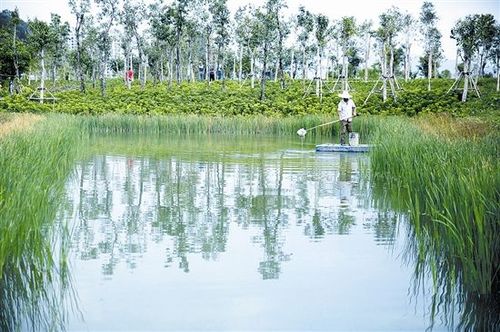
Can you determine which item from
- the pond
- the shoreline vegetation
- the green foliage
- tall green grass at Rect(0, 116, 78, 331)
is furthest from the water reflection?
the green foliage

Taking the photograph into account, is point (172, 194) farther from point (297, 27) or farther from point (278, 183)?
point (297, 27)

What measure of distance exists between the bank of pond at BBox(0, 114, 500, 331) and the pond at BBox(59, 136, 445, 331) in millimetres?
20

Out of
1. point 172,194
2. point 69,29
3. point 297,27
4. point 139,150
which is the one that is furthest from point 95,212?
point 69,29

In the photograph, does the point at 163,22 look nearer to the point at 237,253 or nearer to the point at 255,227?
the point at 255,227


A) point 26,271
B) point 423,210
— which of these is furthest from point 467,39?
point 26,271

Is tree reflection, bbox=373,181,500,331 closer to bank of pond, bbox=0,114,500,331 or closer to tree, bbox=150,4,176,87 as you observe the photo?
bank of pond, bbox=0,114,500,331

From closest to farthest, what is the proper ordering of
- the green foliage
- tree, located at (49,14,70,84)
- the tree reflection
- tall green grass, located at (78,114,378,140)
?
the tree reflection
tall green grass, located at (78,114,378,140)
the green foliage
tree, located at (49,14,70,84)

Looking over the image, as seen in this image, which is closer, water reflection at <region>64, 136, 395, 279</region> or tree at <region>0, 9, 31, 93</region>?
water reflection at <region>64, 136, 395, 279</region>

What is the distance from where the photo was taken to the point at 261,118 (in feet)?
83.2

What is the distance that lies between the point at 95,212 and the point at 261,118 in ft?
57.5

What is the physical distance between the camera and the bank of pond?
173 inches

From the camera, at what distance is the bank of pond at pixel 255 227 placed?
14.4ft

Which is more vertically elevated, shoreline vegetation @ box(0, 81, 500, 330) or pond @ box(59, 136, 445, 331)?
shoreline vegetation @ box(0, 81, 500, 330)

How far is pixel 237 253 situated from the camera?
20.0ft
